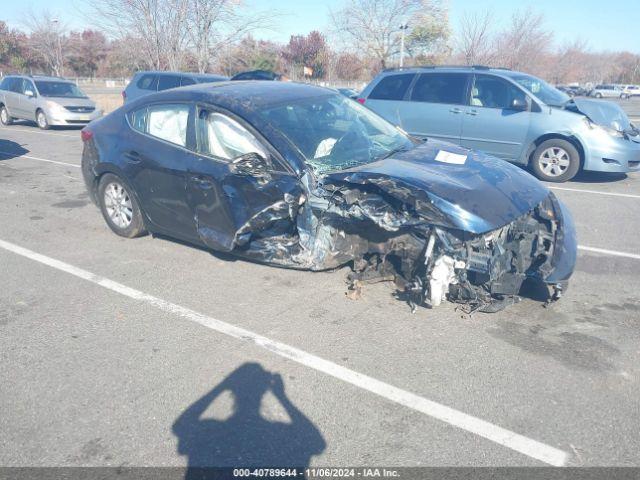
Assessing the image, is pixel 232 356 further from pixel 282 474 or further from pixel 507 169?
pixel 507 169

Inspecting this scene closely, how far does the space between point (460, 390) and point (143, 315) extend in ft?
8.02

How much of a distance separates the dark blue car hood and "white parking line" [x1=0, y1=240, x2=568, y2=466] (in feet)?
4.12

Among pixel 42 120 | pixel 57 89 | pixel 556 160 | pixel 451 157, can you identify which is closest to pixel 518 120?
pixel 556 160

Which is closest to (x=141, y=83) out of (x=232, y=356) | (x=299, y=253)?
(x=299, y=253)

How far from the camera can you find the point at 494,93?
870 cm

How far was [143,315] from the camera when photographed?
13.0 ft

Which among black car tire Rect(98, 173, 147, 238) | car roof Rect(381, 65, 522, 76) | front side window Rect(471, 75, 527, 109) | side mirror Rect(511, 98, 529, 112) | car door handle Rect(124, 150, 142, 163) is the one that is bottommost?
black car tire Rect(98, 173, 147, 238)

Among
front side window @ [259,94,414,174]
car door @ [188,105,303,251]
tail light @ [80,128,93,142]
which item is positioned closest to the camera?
car door @ [188,105,303,251]

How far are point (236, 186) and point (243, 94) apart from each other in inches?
41.1

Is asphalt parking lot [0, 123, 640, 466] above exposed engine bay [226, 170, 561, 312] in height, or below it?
below

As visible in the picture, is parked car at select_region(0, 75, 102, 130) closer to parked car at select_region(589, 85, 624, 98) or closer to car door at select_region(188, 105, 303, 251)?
car door at select_region(188, 105, 303, 251)

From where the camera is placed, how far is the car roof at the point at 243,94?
15.1 feet

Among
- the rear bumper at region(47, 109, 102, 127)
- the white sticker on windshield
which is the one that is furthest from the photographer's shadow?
the rear bumper at region(47, 109, 102, 127)

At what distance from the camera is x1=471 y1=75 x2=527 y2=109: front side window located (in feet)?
28.0
